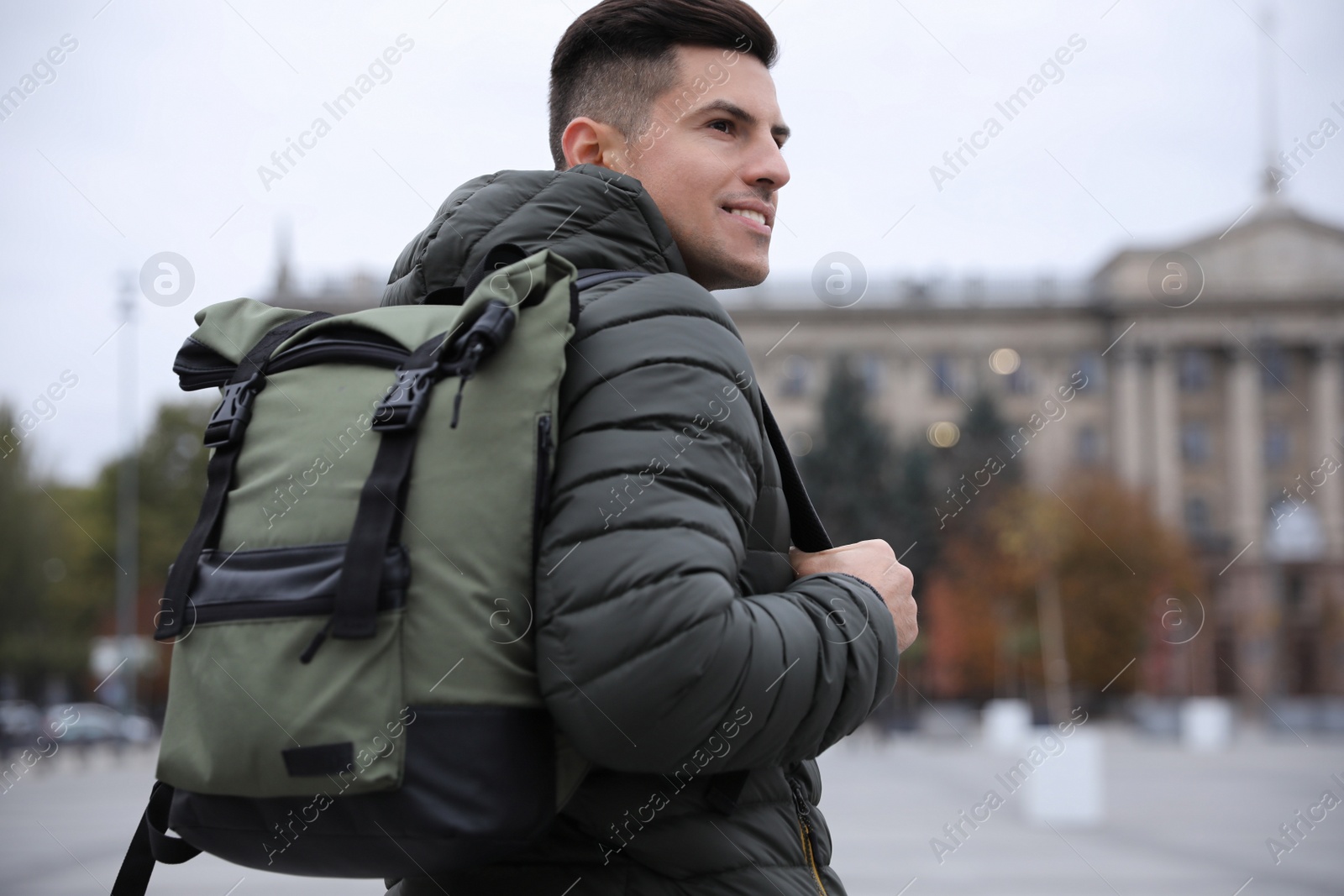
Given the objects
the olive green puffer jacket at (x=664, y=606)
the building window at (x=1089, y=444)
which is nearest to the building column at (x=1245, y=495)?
the building window at (x=1089, y=444)

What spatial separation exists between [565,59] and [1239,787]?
21744mm

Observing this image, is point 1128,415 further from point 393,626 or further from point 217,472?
point 393,626

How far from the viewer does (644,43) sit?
194 cm

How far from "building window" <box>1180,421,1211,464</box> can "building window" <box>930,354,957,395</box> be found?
46.0 feet

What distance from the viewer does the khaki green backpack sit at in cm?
139

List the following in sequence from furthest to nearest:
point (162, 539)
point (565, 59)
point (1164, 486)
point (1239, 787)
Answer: point (1164, 486)
point (162, 539)
point (1239, 787)
point (565, 59)

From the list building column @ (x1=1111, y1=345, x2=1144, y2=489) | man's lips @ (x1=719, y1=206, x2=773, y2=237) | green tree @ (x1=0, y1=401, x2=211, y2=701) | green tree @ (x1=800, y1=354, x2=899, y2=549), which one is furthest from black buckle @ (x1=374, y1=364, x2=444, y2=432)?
building column @ (x1=1111, y1=345, x2=1144, y2=489)

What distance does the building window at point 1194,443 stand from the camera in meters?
79.9

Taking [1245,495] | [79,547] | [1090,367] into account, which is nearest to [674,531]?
[79,547]

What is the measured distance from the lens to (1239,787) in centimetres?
2095

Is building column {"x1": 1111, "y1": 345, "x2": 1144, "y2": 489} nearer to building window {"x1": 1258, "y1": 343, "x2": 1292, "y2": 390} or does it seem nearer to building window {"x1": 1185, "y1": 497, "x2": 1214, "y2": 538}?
building window {"x1": 1185, "y1": 497, "x2": 1214, "y2": 538}

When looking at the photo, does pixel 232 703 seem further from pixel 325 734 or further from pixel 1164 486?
pixel 1164 486

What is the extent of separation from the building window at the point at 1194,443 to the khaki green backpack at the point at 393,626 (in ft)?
276

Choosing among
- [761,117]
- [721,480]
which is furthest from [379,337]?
[761,117]
